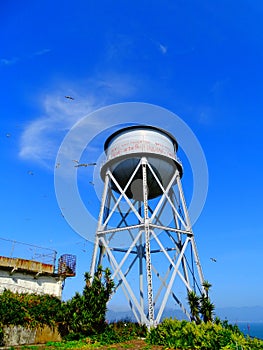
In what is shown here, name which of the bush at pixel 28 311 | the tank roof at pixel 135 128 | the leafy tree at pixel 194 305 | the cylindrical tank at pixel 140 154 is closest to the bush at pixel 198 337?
the leafy tree at pixel 194 305

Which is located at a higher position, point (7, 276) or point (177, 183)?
point (177, 183)

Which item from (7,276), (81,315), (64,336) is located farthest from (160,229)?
(7,276)

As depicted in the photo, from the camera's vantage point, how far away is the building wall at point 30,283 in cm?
1744

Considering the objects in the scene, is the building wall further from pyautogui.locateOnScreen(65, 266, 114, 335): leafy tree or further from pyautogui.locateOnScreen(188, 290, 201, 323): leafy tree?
pyautogui.locateOnScreen(188, 290, 201, 323): leafy tree

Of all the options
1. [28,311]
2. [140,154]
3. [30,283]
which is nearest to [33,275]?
[30,283]

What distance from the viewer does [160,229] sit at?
16000mm

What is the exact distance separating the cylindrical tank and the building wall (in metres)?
8.28

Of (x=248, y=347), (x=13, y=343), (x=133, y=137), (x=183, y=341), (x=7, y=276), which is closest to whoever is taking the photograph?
(x=248, y=347)

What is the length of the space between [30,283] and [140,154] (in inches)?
449

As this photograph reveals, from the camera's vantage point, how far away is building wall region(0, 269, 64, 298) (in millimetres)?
17438

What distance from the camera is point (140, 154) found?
1783cm

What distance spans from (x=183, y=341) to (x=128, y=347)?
2154mm

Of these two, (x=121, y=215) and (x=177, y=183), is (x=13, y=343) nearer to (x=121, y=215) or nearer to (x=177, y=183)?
(x=121, y=215)

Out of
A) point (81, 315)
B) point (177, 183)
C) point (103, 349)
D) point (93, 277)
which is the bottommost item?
point (103, 349)
